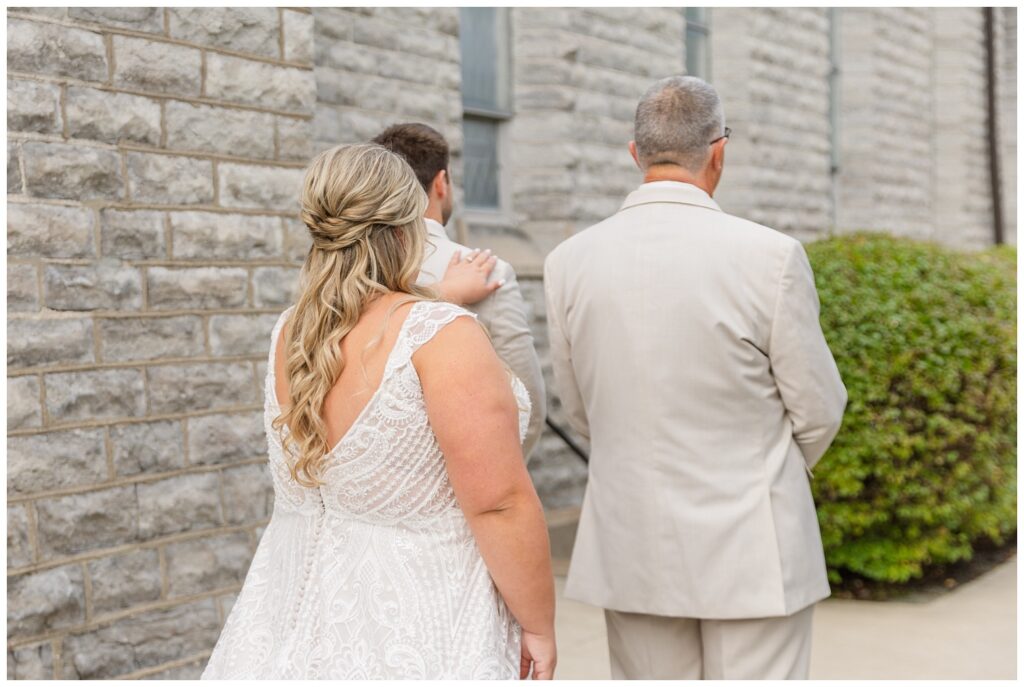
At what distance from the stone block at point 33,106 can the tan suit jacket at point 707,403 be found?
7.49 feet

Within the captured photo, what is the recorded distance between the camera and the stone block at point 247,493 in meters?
5.03

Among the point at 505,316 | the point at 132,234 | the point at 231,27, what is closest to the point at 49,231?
the point at 132,234

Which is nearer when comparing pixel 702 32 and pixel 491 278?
pixel 491 278

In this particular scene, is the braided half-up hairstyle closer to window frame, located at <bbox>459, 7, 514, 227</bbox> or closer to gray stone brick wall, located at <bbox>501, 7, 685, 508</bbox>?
gray stone brick wall, located at <bbox>501, 7, 685, 508</bbox>

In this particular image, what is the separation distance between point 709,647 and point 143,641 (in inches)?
97.0

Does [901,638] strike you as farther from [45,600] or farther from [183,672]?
[45,600]

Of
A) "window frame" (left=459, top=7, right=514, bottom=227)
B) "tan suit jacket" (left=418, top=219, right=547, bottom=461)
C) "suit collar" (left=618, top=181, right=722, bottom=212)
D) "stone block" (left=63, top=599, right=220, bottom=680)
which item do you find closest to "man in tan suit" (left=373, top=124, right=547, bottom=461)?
"tan suit jacket" (left=418, top=219, right=547, bottom=461)

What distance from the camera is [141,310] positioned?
4.71 meters

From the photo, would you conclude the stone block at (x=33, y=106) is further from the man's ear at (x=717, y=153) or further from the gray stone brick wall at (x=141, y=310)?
the man's ear at (x=717, y=153)

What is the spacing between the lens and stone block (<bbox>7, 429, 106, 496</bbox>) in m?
4.26

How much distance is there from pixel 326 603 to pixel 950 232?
1463cm

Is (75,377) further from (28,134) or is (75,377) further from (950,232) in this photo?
(950,232)

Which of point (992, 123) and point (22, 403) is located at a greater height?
point (992, 123)

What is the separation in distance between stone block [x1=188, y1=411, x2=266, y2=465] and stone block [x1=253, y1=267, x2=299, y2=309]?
49cm
